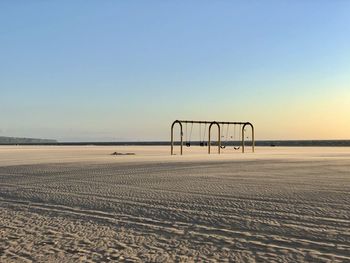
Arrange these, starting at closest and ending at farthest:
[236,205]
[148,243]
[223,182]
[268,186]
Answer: [148,243] → [236,205] → [268,186] → [223,182]

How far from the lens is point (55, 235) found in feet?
20.8

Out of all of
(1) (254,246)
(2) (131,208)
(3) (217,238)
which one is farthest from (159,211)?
(1) (254,246)

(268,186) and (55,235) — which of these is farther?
(268,186)

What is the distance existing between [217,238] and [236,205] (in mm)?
2725

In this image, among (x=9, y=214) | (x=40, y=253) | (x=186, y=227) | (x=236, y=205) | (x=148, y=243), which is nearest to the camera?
(x=40, y=253)

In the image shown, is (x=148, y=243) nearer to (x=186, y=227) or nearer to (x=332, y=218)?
(x=186, y=227)

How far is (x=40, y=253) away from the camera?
537 centimetres

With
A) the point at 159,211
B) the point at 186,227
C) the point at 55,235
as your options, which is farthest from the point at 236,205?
the point at 55,235

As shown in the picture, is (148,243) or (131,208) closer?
(148,243)

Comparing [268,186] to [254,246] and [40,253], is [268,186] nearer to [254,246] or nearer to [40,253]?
[254,246]

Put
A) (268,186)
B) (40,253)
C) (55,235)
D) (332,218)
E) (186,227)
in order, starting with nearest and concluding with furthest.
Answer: (40,253), (55,235), (186,227), (332,218), (268,186)

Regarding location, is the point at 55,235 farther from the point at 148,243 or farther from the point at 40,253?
the point at 148,243

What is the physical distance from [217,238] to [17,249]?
2650 mm

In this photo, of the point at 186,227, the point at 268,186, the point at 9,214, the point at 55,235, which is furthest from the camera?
the point at 268,186
